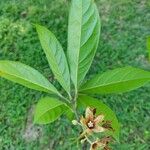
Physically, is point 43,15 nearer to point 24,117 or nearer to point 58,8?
point 58,8

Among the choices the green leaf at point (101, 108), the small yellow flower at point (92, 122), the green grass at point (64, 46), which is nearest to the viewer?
the small yellow flower at point (92, 122)

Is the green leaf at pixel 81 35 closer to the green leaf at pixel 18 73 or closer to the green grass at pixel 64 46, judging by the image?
the green leaf at pixel 18 73

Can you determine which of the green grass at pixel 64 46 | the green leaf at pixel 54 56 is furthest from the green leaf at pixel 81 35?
the green grass at pixel 64 46

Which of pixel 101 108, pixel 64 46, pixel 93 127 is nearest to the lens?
pixel 93 127

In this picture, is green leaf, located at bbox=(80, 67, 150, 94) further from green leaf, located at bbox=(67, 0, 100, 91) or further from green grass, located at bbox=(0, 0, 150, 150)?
green grass, located at bbox=(0, 0, 150, 150)

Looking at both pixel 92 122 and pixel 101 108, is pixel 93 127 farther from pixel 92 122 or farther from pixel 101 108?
pixel 101 108

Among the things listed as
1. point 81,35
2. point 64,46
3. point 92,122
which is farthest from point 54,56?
point 64,46


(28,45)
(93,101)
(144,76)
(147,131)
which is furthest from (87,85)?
(28,45)
